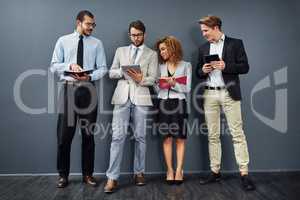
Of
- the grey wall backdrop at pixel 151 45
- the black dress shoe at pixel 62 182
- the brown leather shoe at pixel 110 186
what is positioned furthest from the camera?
the grey wall backdrop at pixel 151 45

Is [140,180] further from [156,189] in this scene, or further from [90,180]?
[90,180]

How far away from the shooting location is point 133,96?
3.23 meters

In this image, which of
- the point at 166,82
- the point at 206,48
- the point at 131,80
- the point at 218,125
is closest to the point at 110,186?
the point at 131,80

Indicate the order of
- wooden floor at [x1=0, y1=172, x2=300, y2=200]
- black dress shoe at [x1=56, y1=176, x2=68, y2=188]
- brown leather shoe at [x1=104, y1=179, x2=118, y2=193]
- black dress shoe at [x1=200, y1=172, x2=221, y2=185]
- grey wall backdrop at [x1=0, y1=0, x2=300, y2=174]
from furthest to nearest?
Result: grey wall backdrop at [x1=0, y1=0, x2=300, y2=174]
black dress shoe at [x1=200, y1=172, x2=221, y2=185]
black dress shoe at [x1=56, y1=176, x2=68, y2=188]
brown leather shoe at [x1=104, y1=179, x2=118, y2=193]
wooden floor at [x1=0, y1=172, x2=300, y2=200]

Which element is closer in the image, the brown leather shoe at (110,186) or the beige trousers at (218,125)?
the brown leather shoe at (110,186)

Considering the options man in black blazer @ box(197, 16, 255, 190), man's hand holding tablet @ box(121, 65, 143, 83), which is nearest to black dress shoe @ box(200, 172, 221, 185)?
man in black blazer @ box(197, 16, 255, 190)

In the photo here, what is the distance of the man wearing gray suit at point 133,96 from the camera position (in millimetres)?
3182

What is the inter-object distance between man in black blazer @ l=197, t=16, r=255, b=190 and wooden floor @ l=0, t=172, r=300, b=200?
0.55ft

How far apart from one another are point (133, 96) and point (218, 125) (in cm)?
96

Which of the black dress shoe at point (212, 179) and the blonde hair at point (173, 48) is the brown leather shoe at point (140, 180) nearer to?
the black dress shoe at point (212, 179)

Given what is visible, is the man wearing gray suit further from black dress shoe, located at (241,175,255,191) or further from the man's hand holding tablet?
black dress shoe, located at (241,175,255,191)

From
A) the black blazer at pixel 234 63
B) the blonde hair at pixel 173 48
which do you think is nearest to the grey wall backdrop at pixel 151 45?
the blonde hair at pixel 173 48

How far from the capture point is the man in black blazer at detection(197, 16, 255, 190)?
324cm

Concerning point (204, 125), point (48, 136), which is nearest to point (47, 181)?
point (48, 136)
